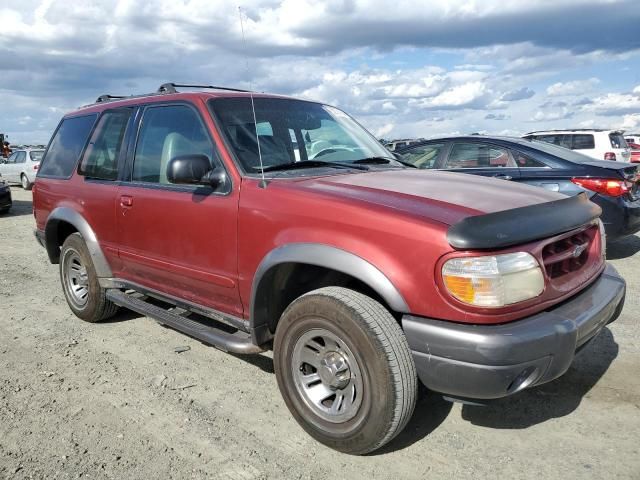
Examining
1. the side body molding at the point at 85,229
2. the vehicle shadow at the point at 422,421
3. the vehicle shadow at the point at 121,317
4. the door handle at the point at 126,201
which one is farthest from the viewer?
the vehicle shadow at the point at 121,317

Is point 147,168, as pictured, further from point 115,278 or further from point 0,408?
point 0,408

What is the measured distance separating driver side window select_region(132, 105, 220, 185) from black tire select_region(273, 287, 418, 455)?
125cm

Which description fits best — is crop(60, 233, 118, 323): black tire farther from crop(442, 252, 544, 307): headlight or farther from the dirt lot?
crop(442, 252, 544, 307): headlight

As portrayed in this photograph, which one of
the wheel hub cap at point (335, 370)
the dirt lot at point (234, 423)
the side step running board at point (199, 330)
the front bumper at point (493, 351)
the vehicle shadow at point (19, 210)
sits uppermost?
the front bumper at point (493, 351)

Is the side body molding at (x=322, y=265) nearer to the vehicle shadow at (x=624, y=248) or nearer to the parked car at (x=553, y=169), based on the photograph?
the parked car at (x=553, y=169)

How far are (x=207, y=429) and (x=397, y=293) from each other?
142cm

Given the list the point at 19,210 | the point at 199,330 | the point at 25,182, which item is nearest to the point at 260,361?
the point at 199,330

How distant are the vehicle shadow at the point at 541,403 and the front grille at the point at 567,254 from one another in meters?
0.46

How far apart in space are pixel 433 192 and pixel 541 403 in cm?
150

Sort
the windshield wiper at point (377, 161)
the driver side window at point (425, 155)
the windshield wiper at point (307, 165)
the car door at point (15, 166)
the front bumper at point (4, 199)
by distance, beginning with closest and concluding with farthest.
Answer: the windshield wiper at point (307, 165), the windshield wiper at point (377, 161), the driver side window at point (425, 155), the front bumper at point (4, 199), the car door at point (15, 166)

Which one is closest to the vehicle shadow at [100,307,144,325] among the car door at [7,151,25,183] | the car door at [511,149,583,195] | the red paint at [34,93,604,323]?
the red paint at [34,93,604,323]

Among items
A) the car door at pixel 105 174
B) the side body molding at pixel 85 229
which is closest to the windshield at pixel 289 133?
the car door at pixel 105 174

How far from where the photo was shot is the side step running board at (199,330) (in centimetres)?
319

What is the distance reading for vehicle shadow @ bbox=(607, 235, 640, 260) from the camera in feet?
23.7
